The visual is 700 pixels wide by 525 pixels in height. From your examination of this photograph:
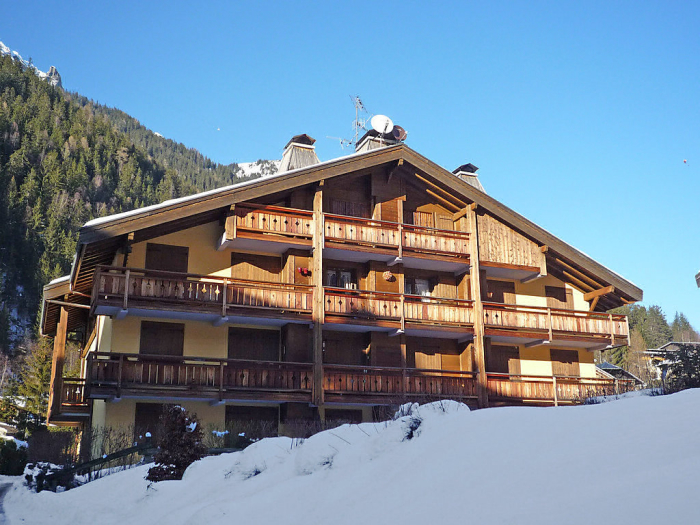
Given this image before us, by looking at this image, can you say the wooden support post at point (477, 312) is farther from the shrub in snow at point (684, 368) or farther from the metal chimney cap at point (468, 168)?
the shrub in snow at point (684, 368)

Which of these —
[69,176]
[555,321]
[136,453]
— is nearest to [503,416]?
[136,453]

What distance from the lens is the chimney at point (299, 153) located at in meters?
33.0

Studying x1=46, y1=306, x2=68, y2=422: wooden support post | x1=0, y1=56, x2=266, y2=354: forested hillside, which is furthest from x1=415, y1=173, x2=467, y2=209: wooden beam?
x1=0, y1=56, x2=266, y2=354: forested hillside

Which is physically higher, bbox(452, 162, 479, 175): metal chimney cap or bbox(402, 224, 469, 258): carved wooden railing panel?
bbox(452, 162, 479, 175): metal chimney cap

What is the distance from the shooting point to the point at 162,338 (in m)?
25.6

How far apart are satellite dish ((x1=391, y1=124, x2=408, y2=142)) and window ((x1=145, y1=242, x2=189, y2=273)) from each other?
11570 mm

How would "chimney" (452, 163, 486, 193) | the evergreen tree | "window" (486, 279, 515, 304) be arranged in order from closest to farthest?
"window" (486, 279, 515, 304), "chimney" (452, 163, 486, 193), the evergreen tree

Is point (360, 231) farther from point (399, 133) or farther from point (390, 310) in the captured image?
A: point (399, 133)

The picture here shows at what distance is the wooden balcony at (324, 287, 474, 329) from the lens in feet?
86.1

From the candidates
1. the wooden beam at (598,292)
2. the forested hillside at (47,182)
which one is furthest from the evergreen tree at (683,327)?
the wooden beam at (598,292)

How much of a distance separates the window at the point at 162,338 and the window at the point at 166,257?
1.94 m

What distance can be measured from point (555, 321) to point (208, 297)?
45.6 feet

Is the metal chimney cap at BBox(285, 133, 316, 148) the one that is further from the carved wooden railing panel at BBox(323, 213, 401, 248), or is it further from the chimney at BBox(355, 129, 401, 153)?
the carved wooden railing panel at BBox(323, 213, 401, 248)

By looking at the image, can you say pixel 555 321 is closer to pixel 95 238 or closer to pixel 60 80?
pixel 95 238
